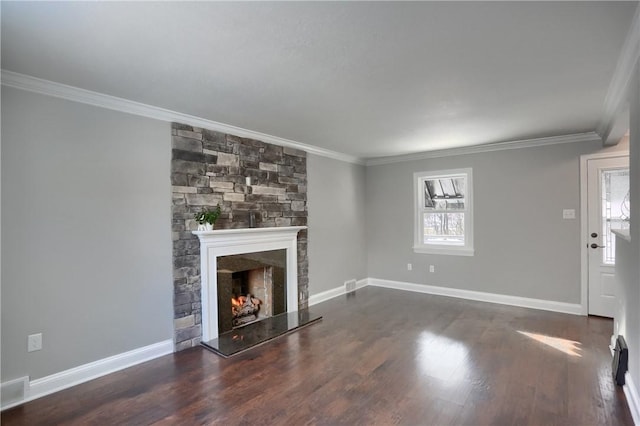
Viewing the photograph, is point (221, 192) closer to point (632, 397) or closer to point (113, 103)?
point (113, 103)

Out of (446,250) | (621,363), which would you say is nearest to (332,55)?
(621,363)

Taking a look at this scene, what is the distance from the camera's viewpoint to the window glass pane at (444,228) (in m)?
5.29

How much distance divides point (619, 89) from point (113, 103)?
13.7ft

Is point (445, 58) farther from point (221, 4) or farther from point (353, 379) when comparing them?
point (353, 379)

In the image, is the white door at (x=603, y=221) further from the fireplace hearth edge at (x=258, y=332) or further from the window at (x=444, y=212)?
the fireplace hearth edge at (x=258, y=332)

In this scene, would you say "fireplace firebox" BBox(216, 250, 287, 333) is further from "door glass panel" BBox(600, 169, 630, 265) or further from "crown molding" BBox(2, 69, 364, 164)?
"door glass panel" BBox(600, 169, 630, 265)

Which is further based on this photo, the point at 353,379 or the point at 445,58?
the point at 353,379

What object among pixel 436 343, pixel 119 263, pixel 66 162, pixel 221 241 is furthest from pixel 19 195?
pixel 436 343

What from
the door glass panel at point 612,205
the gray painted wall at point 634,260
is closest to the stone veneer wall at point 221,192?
the gray painted wall at point 634,260

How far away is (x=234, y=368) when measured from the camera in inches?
113

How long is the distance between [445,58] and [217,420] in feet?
9.19

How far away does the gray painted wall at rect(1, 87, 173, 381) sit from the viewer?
2375 mm

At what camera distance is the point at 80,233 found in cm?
267

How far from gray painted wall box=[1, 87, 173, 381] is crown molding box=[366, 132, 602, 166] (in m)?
3.76
